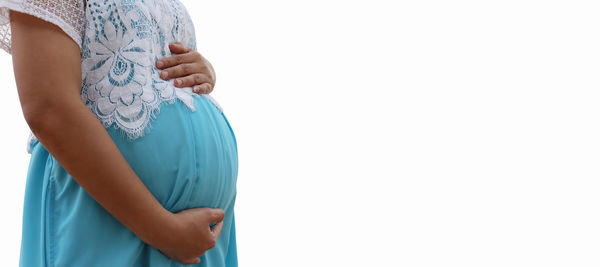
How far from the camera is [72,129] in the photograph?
693 mm

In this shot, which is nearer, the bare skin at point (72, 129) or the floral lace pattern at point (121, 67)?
the bare skin at point (72, 129)

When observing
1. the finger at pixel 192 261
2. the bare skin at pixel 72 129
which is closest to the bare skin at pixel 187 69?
the bare skin at pixel 72 129

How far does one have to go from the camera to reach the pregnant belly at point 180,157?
798mm

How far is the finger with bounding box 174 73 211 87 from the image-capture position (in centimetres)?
90

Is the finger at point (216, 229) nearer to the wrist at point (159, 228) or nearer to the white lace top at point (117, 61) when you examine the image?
the wrist at point (159, 228)

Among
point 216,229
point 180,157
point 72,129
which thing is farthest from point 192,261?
point 72,129

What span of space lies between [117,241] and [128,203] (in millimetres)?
98

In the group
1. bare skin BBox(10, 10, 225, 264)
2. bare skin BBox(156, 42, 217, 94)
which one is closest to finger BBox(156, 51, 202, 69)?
bare skin BBox(156, 42, 217, 94)

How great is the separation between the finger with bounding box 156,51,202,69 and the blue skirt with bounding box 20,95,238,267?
0.27ft

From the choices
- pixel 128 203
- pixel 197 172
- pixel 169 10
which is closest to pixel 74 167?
pixel 128 203

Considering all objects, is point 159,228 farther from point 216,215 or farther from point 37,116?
point 37,116

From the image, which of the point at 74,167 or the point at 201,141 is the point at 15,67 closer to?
the point at 74,167

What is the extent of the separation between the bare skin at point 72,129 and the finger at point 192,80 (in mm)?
188

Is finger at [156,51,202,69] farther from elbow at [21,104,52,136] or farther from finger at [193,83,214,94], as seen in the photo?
elbow at [21,104,52,136]
